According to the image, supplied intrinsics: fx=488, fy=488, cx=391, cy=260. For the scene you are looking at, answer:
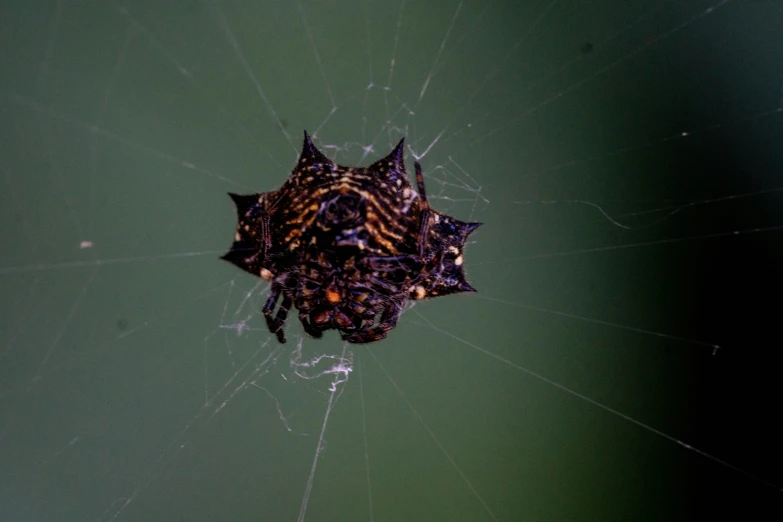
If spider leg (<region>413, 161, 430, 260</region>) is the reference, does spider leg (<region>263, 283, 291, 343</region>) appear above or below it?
below

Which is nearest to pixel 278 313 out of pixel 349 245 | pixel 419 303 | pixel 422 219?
pixel 349 245

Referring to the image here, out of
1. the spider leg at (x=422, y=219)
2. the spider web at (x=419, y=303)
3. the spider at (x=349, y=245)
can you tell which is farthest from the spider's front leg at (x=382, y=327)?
the spider web at (x=419, y=303)

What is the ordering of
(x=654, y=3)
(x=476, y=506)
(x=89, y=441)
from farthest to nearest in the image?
1. (x=654, y=3)
2. (x=476, y=506)
3. (x=89, y=441)

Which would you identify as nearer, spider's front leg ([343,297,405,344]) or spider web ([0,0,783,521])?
spider's front leg ([343,297,405,344])

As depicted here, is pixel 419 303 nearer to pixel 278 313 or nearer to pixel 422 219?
pixel 278 313

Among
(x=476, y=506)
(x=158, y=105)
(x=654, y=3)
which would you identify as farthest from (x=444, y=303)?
(x=654, y=3)

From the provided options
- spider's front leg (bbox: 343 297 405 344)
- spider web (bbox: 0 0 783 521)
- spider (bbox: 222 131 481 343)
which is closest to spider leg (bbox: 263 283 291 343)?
spider (bbox: 222 131 481 343)

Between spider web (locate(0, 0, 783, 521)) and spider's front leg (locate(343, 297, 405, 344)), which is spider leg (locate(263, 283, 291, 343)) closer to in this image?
spider's front leg (locate(343, 297, 405, 344))

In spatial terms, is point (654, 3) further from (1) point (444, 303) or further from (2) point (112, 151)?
(2) point (112, 151)

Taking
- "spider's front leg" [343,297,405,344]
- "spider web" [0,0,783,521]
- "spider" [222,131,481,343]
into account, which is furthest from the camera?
"spider web" [0,0,783,521]
